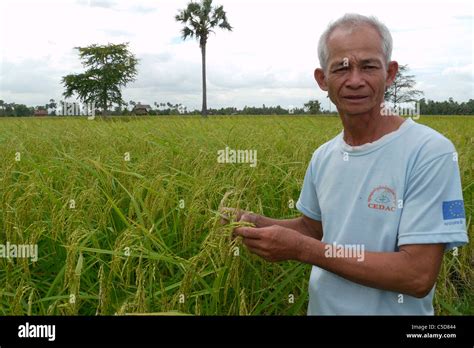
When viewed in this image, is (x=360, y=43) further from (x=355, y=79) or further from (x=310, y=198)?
(x=310, y=198)

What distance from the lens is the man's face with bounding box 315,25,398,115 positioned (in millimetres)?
1268

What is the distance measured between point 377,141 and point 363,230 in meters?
0.25

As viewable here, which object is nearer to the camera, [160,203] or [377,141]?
[377,141]

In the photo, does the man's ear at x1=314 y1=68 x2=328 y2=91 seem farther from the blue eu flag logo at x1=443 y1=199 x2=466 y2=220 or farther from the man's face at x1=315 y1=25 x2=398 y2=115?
the blue eu flag logo at x1=443 y1=199 x2=466 y2=220

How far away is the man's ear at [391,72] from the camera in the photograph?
1336mm

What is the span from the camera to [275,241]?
125 centimetres

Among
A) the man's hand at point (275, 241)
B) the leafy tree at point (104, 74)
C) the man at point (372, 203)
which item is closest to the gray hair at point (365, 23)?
the man at point (372, 203)

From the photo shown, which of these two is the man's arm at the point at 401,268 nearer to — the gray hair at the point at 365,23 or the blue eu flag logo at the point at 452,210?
the blue eu flag logo at the point at 452,210

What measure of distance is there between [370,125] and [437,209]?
324mm

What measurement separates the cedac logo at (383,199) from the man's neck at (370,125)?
0.57ft

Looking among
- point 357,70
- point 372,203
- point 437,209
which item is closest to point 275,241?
point 372,203
